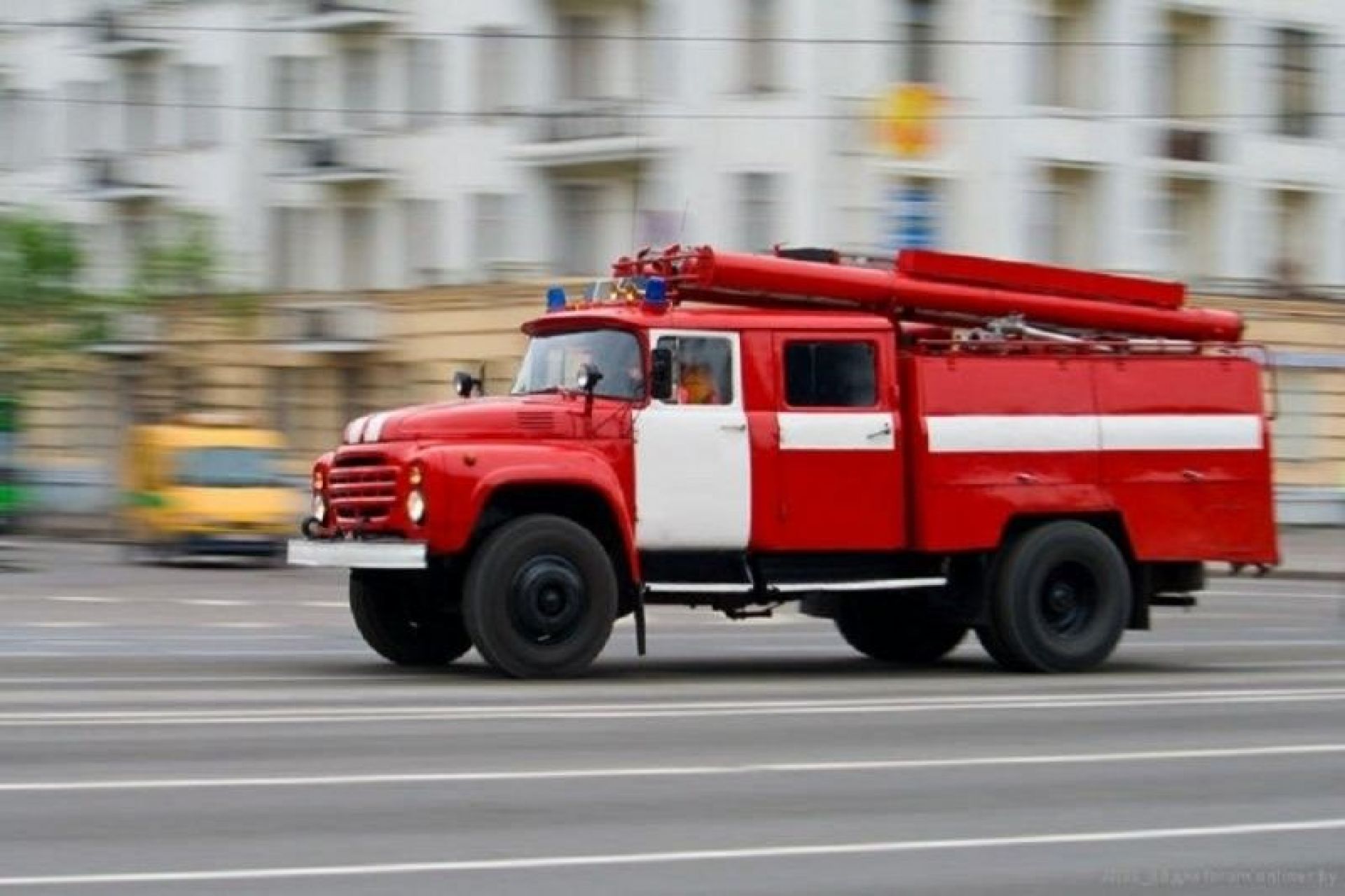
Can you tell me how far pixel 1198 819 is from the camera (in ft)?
36.8

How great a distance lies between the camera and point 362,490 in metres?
17.7

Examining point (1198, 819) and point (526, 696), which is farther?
point (526, 696)

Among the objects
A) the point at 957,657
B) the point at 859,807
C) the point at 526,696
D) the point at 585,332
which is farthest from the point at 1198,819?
the point at 957,657

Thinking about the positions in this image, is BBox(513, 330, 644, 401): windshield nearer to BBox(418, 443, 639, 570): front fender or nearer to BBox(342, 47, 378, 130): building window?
BBox(418, 443, 639, 570): front fender

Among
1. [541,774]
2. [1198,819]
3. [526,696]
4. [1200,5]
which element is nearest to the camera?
[1198,819]

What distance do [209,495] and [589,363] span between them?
74.1 feet

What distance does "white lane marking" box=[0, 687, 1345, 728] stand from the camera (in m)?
14.5

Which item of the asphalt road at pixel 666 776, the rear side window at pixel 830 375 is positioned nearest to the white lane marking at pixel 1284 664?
the asphalt road at pixel 666 776

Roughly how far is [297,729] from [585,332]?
5.21 metres

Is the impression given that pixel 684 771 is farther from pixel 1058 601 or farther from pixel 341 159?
pixel 341 159

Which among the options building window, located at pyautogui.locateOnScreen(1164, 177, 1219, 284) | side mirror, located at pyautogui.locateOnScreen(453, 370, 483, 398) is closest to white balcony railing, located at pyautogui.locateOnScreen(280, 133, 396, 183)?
building window, located at pyautogui.locateOnScreen(1164, 177, 1219, 284)

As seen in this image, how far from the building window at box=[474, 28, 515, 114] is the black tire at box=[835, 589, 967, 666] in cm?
3197

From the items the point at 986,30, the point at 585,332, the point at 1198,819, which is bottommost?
the point at 1198,819

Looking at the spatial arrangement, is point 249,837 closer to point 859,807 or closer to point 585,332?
point 859,807
